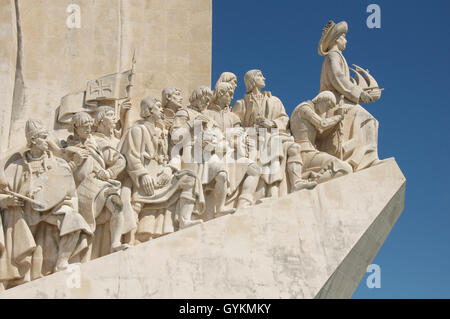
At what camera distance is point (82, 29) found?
432 inches

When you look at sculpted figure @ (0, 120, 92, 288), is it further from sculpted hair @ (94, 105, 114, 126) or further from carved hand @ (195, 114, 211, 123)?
carved hand @ (195, 114, 211, 123)

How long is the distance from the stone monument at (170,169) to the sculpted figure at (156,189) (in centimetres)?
1

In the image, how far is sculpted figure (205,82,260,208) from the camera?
963 cm

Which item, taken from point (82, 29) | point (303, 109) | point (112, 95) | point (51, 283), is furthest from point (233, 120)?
point (51, 283)

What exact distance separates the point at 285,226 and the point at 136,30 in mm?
3705

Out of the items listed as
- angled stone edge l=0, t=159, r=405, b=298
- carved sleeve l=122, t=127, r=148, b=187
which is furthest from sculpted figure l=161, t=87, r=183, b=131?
angled stone edge l=0, t=159, r=405, b=298

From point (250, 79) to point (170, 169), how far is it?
5.75 ft

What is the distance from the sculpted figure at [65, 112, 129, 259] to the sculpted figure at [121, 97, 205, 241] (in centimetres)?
19

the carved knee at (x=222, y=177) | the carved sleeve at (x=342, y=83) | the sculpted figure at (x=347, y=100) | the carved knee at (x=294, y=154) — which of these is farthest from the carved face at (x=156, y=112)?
the carved sleeve at (x=342, y=83)

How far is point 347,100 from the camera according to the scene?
10.9 metres

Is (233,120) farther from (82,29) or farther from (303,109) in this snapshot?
(82,29)

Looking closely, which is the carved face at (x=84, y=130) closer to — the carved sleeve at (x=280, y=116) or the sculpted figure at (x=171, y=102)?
the sculpted figure at (x=171, y=102)

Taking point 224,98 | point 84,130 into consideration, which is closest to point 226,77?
point 224,98

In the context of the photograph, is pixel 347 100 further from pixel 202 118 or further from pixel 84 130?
pixel 84 130
